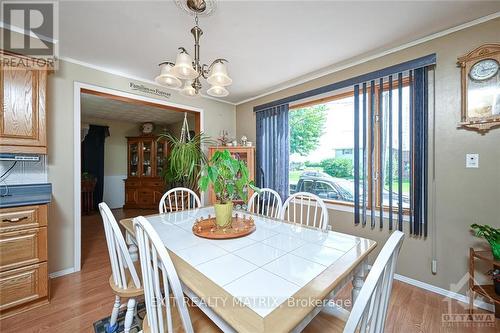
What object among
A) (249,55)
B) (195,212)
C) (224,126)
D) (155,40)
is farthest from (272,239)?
(224,126)

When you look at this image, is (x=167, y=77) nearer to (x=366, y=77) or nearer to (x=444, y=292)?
(x=366, y=77)

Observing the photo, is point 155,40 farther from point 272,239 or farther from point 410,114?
point 410,114

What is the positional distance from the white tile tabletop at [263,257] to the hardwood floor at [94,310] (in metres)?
0.95

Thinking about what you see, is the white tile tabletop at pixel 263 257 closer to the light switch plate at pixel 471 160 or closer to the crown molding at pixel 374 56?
the light switch plate at pixel 471 160

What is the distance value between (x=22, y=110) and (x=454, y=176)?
3.71 metres

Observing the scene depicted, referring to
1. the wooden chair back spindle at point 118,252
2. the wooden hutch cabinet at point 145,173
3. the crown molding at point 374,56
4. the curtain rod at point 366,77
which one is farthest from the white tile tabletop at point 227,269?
the wooden hutch cabinet at point 145,173

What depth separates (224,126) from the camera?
3762mm

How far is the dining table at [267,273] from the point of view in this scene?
26.2 inches

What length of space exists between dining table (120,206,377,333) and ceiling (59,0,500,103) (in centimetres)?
162

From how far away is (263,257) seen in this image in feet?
3.34

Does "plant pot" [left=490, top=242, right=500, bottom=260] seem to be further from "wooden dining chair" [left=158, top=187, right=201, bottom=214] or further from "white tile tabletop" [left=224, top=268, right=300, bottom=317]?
"wooden dining chair" [left=158, top=187, right=201, bottom=214]

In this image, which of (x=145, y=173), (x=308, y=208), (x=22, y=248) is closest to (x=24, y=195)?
(x=22, y=248)

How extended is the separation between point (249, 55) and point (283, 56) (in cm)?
37

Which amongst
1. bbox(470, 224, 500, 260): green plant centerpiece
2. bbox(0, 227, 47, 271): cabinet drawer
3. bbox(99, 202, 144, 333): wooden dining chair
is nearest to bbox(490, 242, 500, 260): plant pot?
bbox(470, 224, 500, 260): green plant centerpiece
